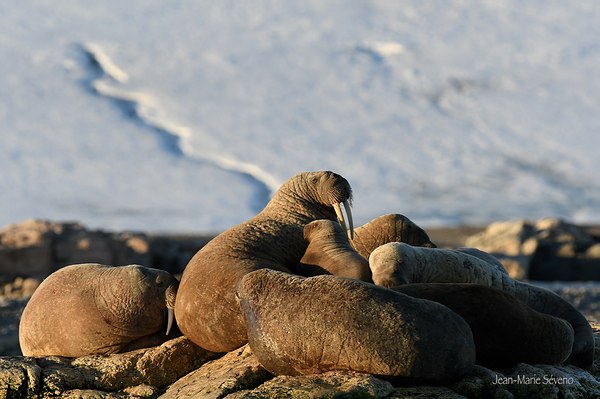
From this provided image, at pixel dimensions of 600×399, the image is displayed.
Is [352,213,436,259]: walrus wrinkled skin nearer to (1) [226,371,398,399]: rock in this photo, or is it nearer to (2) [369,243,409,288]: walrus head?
(2) [369,243,409,288]: walrus head

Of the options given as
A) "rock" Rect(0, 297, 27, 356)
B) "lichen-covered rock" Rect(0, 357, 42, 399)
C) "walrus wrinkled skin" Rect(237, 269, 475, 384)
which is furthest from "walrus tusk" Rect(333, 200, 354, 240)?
"rock" Rect(0, 297, 27, 356)

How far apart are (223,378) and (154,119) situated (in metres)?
28.9

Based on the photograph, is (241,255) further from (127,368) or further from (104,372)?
(104,372)

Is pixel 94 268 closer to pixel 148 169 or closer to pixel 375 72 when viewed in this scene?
pixel 148 169

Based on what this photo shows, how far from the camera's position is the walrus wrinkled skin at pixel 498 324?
18.1ft

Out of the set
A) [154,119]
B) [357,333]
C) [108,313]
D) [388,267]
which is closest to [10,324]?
[108,313]

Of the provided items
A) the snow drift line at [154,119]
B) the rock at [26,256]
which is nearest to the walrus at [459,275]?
the rock at [26,256]

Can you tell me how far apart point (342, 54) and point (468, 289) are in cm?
3323

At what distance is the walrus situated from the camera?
6062mm

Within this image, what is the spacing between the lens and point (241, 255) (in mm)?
6184

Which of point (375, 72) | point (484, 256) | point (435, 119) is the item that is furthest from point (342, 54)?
point (484, 256)

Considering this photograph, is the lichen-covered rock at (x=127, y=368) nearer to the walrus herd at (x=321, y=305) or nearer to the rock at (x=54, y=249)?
the walrus herd at (x=321, y=305)

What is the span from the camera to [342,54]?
38.3 meters

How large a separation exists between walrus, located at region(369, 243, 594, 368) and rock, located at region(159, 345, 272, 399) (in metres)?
0.96
